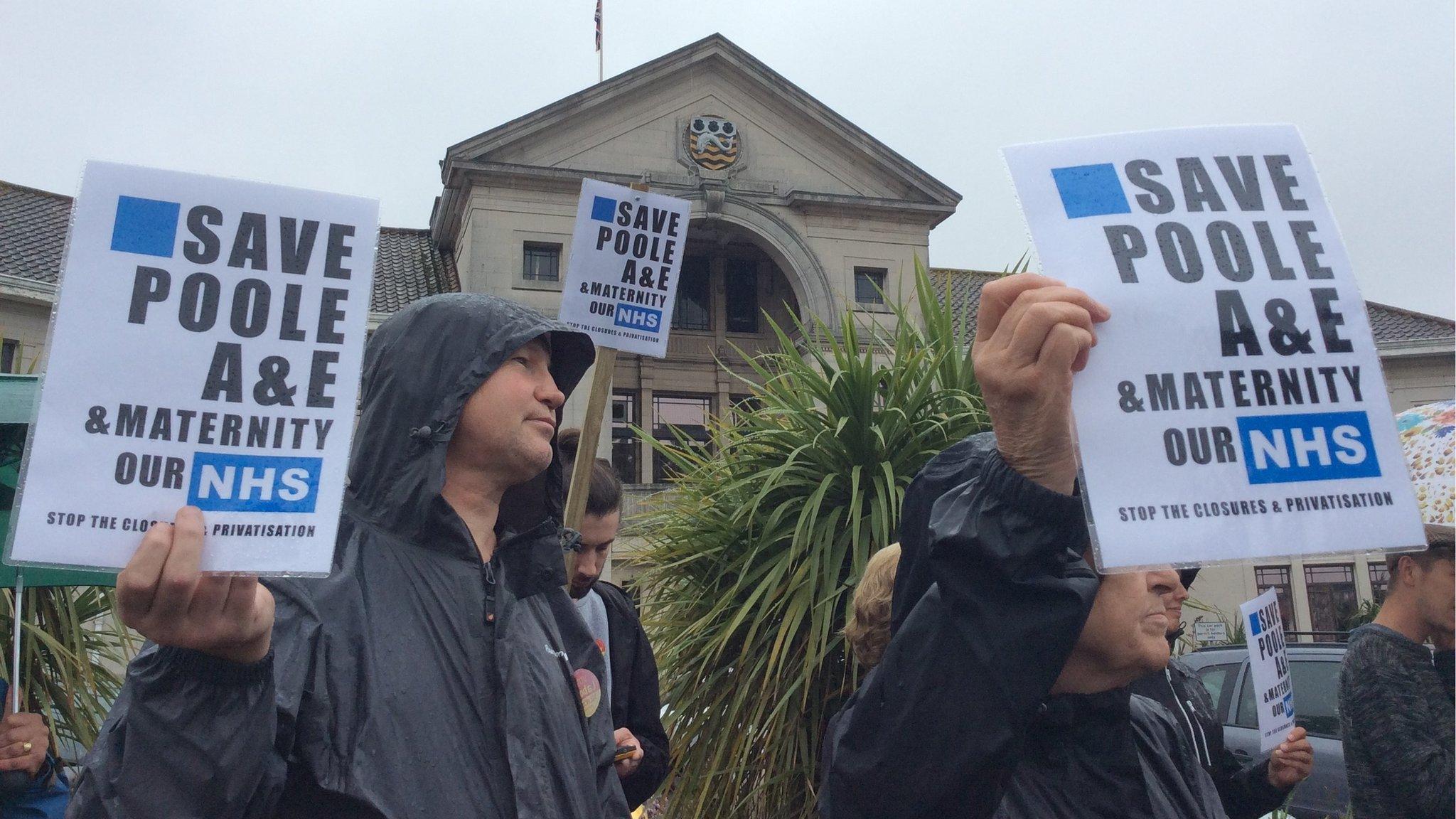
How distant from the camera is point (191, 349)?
1.69 metres

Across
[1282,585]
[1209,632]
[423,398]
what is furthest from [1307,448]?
[1282,585]

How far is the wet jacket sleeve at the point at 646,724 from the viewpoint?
3.65 metres

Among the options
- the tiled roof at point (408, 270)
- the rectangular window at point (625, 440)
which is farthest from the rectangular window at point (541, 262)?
the rectangular window at point (625, 440)

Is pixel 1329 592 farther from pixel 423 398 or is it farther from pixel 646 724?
pixel 423 398

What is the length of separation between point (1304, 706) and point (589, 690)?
6.15 m

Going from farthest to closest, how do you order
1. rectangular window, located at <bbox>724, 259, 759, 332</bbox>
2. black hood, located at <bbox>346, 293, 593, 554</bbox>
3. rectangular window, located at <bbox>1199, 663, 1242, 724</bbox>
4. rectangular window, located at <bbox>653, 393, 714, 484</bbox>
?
rectangular window, located at <bbox>724, 259, 759, 332</bbox> < rectangular window, located at <bbox>653, 393, 714, 484</bbox> < rectangular window, located at <bbox>1199, 663, 1242, 724</bbox> < black hood, located at <bbox>346, 293, 593, 554</bbox>

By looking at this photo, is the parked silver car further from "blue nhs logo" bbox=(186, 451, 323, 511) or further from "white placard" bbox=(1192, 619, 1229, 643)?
"blue nhs logo" bbox=(186, 451, 323, 511)

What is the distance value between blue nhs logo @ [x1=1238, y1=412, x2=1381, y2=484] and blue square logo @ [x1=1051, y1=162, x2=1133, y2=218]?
0.37m

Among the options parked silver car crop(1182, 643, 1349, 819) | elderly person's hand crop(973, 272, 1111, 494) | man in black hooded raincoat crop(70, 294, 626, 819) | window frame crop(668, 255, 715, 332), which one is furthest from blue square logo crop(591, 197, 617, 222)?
window frame crop(668, 255, 715, 332)

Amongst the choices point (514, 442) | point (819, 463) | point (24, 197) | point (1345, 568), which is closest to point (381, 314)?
point (24, 197)

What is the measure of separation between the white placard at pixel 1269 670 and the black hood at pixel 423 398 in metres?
2.66

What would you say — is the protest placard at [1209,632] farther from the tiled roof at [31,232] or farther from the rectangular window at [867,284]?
the tiled roof at [31,232]

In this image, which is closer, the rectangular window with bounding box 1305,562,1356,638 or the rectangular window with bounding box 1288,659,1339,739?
the rectangular window with bounding box 1288,659,1339,739

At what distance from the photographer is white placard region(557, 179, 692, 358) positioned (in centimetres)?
461
